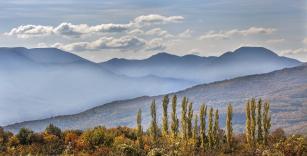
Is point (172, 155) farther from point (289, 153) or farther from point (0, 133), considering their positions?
point (0, 133)

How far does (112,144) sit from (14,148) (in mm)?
10130

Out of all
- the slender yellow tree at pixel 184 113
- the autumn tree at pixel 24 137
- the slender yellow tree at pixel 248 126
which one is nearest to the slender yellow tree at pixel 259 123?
the slender yellow tree at pixel 248 126

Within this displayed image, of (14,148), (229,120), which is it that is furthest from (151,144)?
(14,148)

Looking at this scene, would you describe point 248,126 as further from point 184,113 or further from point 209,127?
point 184,113

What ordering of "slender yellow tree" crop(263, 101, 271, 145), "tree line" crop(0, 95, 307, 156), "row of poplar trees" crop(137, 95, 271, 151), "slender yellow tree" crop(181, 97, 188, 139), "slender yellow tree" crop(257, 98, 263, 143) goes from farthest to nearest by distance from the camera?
"slender yellow tree" crop(257, 98, 263, 143) < "slender yellow tree" crop(263, 101, 271, 145) < "slender yellow tree" crop(181, 97, 188, 139) < "row of poplar trees" crop(137, 95, 271, 151) < "tree line" crop(0, 95, 307, 156)

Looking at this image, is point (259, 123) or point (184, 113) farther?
point (259, 123)

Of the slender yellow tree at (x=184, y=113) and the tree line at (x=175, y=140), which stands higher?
the slender yellow tree at (x=184, y=113)

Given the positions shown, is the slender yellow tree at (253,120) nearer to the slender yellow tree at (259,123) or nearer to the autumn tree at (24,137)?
the slender yellow tree at (259,123)

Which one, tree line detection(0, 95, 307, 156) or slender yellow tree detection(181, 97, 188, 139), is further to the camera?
slender yellow tree detection(181, 97, 188, 139)

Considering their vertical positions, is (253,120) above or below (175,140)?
above

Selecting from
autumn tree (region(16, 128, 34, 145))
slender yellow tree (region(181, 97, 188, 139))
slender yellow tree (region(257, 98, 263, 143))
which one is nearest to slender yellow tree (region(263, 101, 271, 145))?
slender yellow tree (region(257, 98, 263, 143))

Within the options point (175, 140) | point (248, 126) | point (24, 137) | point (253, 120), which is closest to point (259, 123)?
point (253, 120)

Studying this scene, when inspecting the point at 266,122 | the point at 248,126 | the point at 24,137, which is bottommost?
the point at 24,137

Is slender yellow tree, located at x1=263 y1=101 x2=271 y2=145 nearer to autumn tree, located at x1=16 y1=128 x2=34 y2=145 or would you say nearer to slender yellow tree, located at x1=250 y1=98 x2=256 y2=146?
slender yellow tree, located at x1=250 y1=98 x2=256 y2=146
